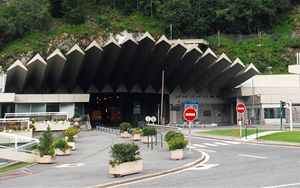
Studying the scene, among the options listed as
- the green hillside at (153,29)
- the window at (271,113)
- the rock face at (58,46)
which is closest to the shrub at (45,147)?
the window at (271,113)

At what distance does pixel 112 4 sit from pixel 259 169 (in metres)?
106

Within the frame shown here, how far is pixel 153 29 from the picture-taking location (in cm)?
10038

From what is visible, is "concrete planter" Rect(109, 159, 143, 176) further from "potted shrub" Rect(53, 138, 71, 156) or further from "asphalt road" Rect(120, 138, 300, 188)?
"potted shrub" Rect(53, 138, 71, 156)

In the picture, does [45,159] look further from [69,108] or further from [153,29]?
[153,29]

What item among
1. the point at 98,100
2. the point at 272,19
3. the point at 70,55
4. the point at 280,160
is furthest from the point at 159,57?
the point at 272,19

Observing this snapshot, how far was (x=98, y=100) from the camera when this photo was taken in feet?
279

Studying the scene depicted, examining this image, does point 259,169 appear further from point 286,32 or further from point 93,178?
point 286,32

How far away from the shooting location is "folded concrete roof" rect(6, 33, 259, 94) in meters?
59.0

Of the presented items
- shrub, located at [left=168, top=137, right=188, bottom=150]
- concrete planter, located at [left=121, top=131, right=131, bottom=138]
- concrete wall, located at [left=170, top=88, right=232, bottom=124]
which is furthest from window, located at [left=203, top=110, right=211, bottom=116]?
shrub, located at [left=168, top=137, right=188, bottom=150]

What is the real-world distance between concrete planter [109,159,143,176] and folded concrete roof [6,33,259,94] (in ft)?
140

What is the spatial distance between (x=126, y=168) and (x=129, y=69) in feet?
170

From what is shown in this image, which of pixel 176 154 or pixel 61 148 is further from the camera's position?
pixel 61 148

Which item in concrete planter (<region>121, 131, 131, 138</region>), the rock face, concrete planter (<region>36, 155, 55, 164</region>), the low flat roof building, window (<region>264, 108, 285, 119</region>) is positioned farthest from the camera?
the rock face

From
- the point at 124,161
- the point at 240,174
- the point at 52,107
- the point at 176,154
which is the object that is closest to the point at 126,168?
the point at 124,161
